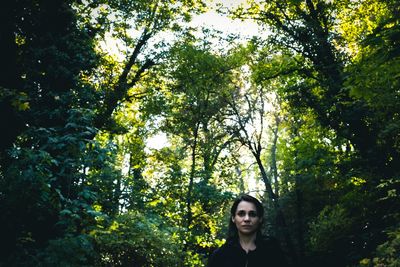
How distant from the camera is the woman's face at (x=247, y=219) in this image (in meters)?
3.00

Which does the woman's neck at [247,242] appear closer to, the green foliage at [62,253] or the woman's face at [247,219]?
the woman's face at [247,219]

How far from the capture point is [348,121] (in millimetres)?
11594

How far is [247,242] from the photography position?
9.95 ft

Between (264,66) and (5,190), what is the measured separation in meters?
13.6

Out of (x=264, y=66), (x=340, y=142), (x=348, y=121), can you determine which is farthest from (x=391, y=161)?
(x=264, y=66)

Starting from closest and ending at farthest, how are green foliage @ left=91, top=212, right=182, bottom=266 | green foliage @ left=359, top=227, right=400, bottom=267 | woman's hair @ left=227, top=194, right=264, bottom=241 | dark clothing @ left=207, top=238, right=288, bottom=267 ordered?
1. dark clothing @ left=207, top=238, right=288, bottom=267
2. woman's hair @ left=227, top=194, right=264, bottom=241
3. green foliage @ left=359, top=227, right=400, bottom=267
4. green foliage @ left=91, top=212, right=182, bottom=266

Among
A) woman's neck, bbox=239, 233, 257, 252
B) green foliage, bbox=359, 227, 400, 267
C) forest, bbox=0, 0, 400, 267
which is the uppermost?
forest, bbox=0, 0, 400, 267

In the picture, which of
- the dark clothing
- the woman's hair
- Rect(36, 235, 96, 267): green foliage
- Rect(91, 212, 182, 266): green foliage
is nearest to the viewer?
the dark clothing

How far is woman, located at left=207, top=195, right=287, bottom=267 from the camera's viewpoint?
2.88 meters

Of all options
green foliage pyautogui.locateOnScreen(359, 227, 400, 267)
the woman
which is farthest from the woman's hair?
green foliage pyautogui.locateOnScreen(359, 227, 400, 267)

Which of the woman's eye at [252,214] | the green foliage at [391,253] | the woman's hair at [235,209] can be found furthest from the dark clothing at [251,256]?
the green foliage at [391,253]

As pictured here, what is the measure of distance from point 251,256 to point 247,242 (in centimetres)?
14

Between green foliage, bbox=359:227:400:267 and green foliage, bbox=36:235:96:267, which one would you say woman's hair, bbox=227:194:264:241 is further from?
green foliage, bbox=359:227:400:267

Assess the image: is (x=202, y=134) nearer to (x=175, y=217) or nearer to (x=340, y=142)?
(x=175, y=217)
